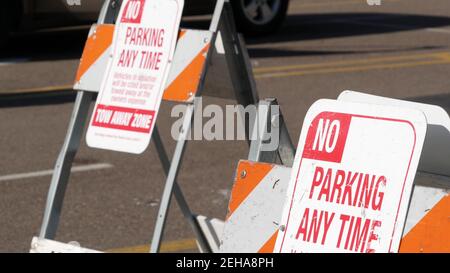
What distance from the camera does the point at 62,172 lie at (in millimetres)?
4617

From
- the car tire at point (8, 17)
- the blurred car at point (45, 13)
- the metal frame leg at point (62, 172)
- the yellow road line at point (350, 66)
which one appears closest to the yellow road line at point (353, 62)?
the yellow road line at point (350, 66)

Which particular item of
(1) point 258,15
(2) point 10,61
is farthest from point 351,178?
(1) point 258,15

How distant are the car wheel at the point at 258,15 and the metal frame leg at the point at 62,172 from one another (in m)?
9.63

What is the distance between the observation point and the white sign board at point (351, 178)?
330 centimetres

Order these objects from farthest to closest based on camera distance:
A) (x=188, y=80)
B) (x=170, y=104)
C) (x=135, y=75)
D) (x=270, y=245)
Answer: (x=170, y=104) → (x=135, y=75) → (x=188, y=80) → (x=270, y=245)

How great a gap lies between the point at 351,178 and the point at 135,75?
1417 mm

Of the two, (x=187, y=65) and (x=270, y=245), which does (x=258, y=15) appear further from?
(x=270, y=245)

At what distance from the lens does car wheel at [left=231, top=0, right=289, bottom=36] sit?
14.3m

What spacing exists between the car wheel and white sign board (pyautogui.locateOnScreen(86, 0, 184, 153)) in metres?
9.61

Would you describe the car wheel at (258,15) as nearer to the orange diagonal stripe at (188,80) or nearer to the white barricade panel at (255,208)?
the orange diagonal stripe at (188,80)

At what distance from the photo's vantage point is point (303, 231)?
11.4 ft

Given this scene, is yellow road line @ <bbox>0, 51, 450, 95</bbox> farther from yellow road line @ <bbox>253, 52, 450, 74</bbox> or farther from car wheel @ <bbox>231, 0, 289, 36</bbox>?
car wheel @ <bbox>231, 0, 289, 36</bbox>

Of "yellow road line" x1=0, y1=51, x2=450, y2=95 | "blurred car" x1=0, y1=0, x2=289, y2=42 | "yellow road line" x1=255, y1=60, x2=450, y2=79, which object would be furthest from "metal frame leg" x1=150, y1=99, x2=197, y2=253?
"blurred car" x1=0, y1=0, x2=289, y2=42
